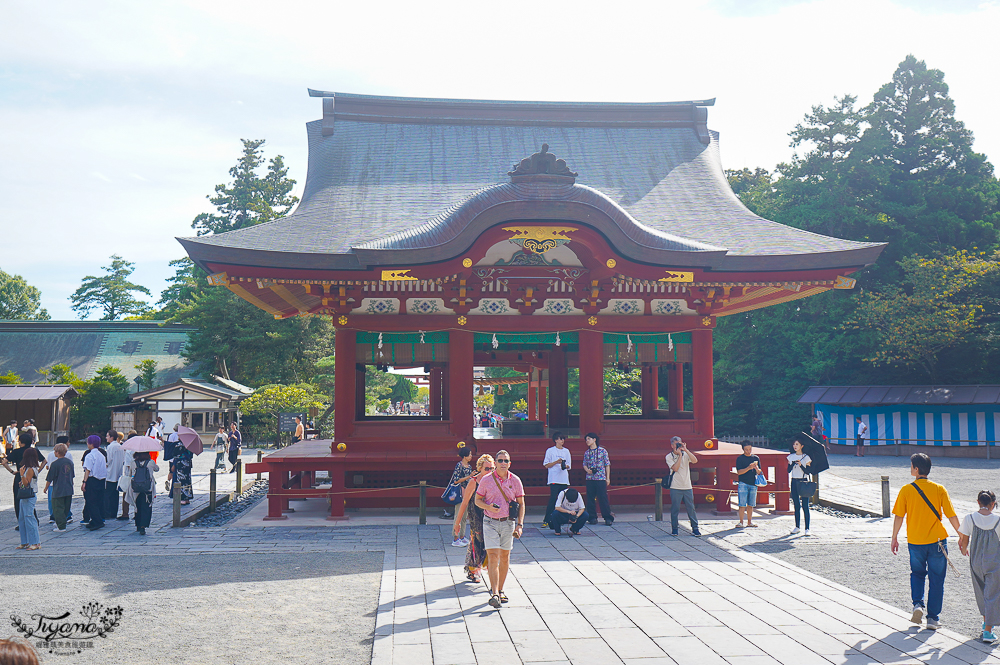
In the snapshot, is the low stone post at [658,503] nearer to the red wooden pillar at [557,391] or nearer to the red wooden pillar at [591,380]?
the red wooden pillar at [591,380]

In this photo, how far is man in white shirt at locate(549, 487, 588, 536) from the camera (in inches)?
460

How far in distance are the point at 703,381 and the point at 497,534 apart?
28.7 ft

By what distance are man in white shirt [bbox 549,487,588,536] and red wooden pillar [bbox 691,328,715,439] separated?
4296 mm

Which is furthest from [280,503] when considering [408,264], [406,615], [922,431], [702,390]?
[922,431]

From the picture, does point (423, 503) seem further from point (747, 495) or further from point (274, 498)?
point (747, 495)

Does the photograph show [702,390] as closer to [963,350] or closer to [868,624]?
[868,624]

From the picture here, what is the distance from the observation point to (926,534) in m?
6.95

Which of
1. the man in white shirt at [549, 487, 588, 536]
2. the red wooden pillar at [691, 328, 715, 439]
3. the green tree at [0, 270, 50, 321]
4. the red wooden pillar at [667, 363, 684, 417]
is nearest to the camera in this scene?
the man in white shirt at [549, 487, 588, 536]

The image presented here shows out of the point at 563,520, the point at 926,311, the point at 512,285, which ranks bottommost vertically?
the point at 563,520

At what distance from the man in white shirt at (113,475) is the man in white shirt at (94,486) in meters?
0.16

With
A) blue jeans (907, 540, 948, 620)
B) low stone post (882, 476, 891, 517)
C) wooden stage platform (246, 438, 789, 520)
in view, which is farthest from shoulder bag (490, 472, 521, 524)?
low stone post (882, 476, 891, 517)

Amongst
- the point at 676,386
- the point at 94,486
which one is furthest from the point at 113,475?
the point at 676,386

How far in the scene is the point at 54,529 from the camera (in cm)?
1249

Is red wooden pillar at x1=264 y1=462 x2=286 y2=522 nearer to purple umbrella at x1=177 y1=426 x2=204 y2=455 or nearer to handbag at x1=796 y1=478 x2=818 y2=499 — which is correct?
purple umbrella at x1=177 y1=426 x2=204 y2=455
